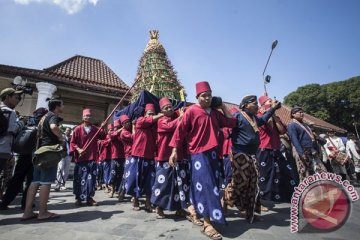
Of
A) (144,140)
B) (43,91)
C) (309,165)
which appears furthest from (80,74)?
(309,165)

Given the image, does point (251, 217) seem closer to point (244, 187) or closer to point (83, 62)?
point (244, 187)

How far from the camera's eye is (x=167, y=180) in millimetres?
4031

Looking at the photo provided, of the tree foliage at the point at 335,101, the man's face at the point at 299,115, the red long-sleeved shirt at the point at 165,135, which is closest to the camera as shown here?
the red long-sleeved shirt at the point at 165,135

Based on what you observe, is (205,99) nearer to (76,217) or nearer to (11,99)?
(76,217)

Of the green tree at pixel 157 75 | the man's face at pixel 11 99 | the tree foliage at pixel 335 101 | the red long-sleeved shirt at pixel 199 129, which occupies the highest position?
the tree foliage at pixel 335 101

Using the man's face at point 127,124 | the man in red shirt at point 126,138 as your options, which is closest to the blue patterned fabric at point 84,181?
the man in red shirt at point 126,138

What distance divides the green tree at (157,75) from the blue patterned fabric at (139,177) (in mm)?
6163

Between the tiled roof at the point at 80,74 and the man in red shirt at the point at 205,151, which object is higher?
the tiled roof at the point at 80,74

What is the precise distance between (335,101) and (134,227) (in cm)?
4505

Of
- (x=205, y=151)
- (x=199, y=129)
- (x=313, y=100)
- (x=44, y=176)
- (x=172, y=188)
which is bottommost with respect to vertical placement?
(x=172, y=188)

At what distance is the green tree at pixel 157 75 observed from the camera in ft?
36.6

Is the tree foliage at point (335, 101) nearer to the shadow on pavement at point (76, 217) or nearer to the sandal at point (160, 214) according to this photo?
the sandal at point (160, 214)

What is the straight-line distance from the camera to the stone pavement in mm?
2883

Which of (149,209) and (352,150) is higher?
(352,150)
